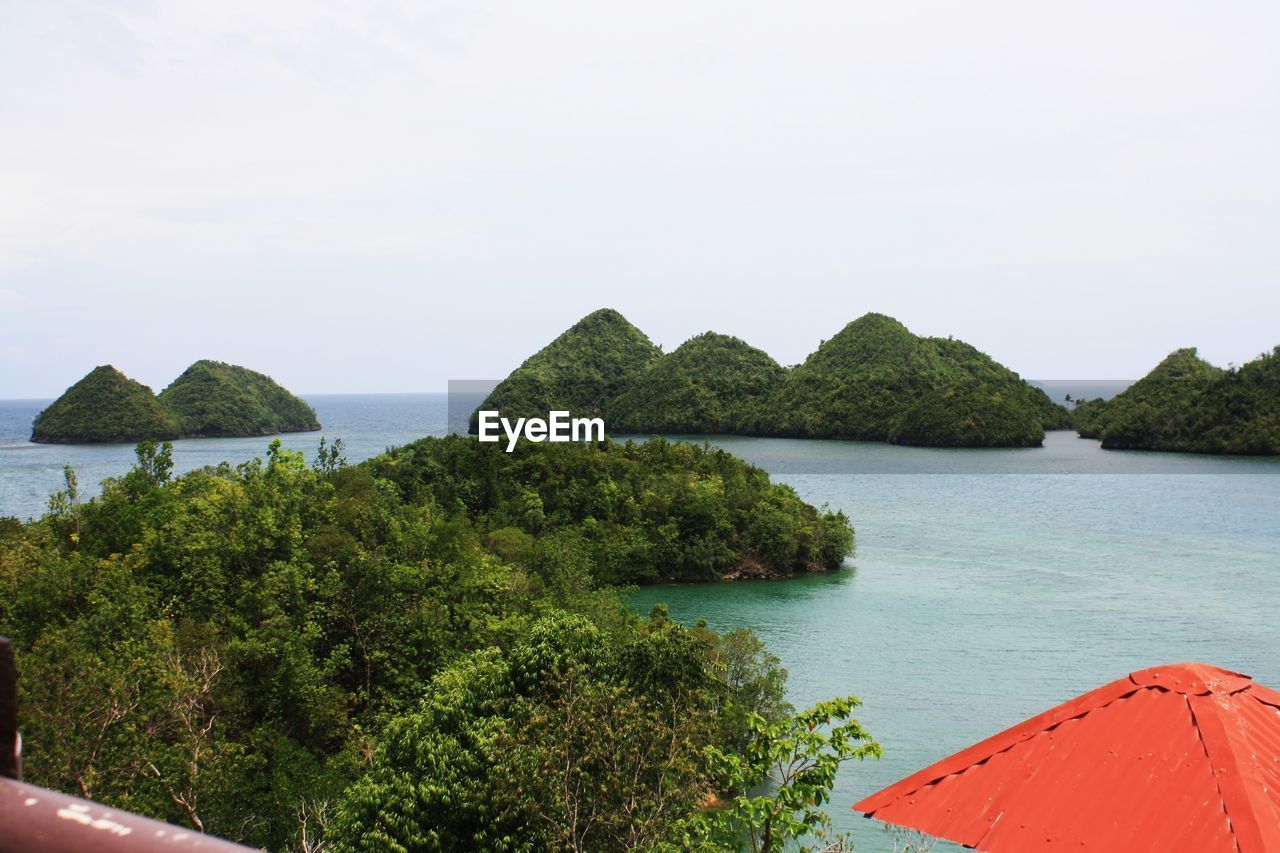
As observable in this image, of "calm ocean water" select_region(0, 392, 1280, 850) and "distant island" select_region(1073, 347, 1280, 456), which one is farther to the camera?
"distant island" select_region(1073, 347, 1280, 456)

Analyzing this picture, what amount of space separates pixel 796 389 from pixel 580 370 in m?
20.0

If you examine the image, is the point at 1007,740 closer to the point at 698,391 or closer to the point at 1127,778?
the point at 1127,778

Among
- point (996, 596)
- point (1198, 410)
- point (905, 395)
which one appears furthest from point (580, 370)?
point (996, 596)

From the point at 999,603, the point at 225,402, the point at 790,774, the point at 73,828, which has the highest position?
the point at 225,402

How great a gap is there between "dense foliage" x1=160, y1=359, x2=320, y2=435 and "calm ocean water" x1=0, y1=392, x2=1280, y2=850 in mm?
29086

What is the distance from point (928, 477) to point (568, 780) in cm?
5553

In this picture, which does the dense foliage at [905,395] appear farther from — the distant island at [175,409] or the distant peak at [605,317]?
the distant island at [175,409]

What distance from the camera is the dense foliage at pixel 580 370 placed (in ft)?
291

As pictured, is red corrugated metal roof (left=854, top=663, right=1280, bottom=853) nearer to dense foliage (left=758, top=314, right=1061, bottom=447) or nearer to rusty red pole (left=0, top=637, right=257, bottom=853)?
rusty red pole (left=0, top=637, right=257, bottom=853)

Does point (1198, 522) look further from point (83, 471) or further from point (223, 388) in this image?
point (223, 388)

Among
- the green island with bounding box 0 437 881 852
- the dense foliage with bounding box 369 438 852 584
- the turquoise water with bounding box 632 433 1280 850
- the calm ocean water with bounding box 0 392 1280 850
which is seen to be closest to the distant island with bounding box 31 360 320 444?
the calm ocean water with bounding box 0 392 1280 850

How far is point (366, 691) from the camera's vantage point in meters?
15.2

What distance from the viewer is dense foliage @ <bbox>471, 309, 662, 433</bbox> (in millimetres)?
88812

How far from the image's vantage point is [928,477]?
62.5 metres
